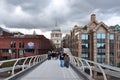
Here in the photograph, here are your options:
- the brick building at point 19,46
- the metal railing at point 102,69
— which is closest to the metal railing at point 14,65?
the metal railing at point 102,69

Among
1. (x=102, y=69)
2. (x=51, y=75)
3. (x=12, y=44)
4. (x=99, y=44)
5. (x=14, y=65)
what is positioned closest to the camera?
(x=102, y=69)

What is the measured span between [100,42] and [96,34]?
253 centimetres

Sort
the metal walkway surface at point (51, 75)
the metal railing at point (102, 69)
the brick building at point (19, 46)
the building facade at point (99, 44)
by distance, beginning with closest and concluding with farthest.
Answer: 1. the metal railing at point (102, 69)
2. the metal walkway surface at point (51, 75)
3. the building facade at point (99, 44)
4. the brick building at point (19, 46)

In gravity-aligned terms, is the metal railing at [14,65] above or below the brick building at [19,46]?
below

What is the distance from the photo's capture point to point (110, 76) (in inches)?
406

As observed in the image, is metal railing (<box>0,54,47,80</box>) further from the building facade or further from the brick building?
the brick building

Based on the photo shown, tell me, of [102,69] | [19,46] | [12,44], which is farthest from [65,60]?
[19,46]

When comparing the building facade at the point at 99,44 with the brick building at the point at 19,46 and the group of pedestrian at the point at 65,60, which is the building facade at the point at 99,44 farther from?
the group of pedestrian at the point at 65,60

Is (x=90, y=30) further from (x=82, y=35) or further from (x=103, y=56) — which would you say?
(x=103, y=56)

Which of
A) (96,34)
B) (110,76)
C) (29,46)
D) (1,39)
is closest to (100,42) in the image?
(96,34)

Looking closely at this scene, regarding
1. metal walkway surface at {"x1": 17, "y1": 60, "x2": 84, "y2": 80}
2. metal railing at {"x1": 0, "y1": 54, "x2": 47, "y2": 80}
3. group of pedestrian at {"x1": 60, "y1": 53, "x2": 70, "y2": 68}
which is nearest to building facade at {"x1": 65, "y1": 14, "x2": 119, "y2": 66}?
group of pedestrian at {"x1": 60, "y1": 53, "x2": 70, "y2": 68}

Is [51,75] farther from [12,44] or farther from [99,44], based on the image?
[12,44]

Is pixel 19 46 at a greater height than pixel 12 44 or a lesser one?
lesser

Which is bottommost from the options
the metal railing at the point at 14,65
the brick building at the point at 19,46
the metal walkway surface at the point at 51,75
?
the metal walkway surface at the point at 51,75
